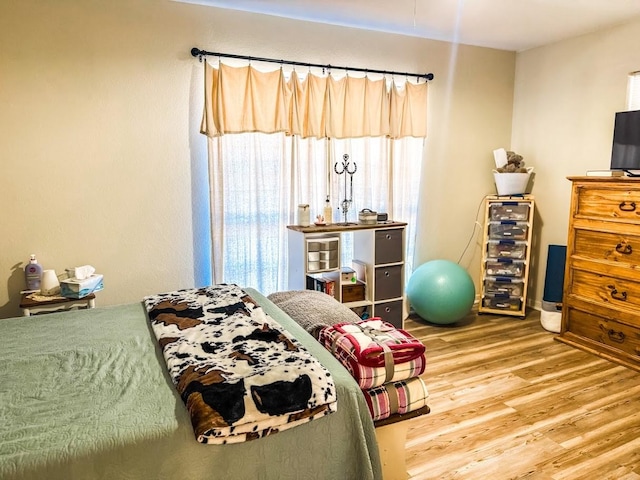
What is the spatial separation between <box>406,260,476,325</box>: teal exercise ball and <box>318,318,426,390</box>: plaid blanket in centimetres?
196

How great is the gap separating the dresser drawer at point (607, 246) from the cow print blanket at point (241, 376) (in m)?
2.63

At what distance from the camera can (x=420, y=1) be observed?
303cm

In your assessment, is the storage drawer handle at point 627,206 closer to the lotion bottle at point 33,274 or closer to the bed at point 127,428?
the bed at point 127,428

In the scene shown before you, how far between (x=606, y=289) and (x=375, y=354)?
2.45 meters

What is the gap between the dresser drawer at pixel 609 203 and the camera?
9.95 feet

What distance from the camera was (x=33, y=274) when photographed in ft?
9.16

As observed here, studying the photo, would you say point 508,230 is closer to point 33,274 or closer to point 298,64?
point 298,64

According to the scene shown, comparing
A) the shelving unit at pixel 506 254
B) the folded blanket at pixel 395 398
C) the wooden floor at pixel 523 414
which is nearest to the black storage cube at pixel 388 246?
the wooden floor at pixel 523 414

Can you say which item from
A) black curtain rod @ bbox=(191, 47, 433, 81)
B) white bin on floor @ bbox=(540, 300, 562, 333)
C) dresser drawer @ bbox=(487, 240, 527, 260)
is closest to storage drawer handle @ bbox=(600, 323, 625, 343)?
white bin on floor @ bbox=(540, 300, 562, 333)

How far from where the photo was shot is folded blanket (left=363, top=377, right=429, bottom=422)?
5.58 ft

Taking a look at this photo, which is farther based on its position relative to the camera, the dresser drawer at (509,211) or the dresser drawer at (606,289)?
the dresser drawer at (509,211)

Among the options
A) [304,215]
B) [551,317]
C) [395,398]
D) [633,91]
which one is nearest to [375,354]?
[395,398]

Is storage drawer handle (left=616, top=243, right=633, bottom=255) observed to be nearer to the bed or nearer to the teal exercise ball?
the teal exercise ball

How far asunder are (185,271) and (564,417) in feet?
8.65
